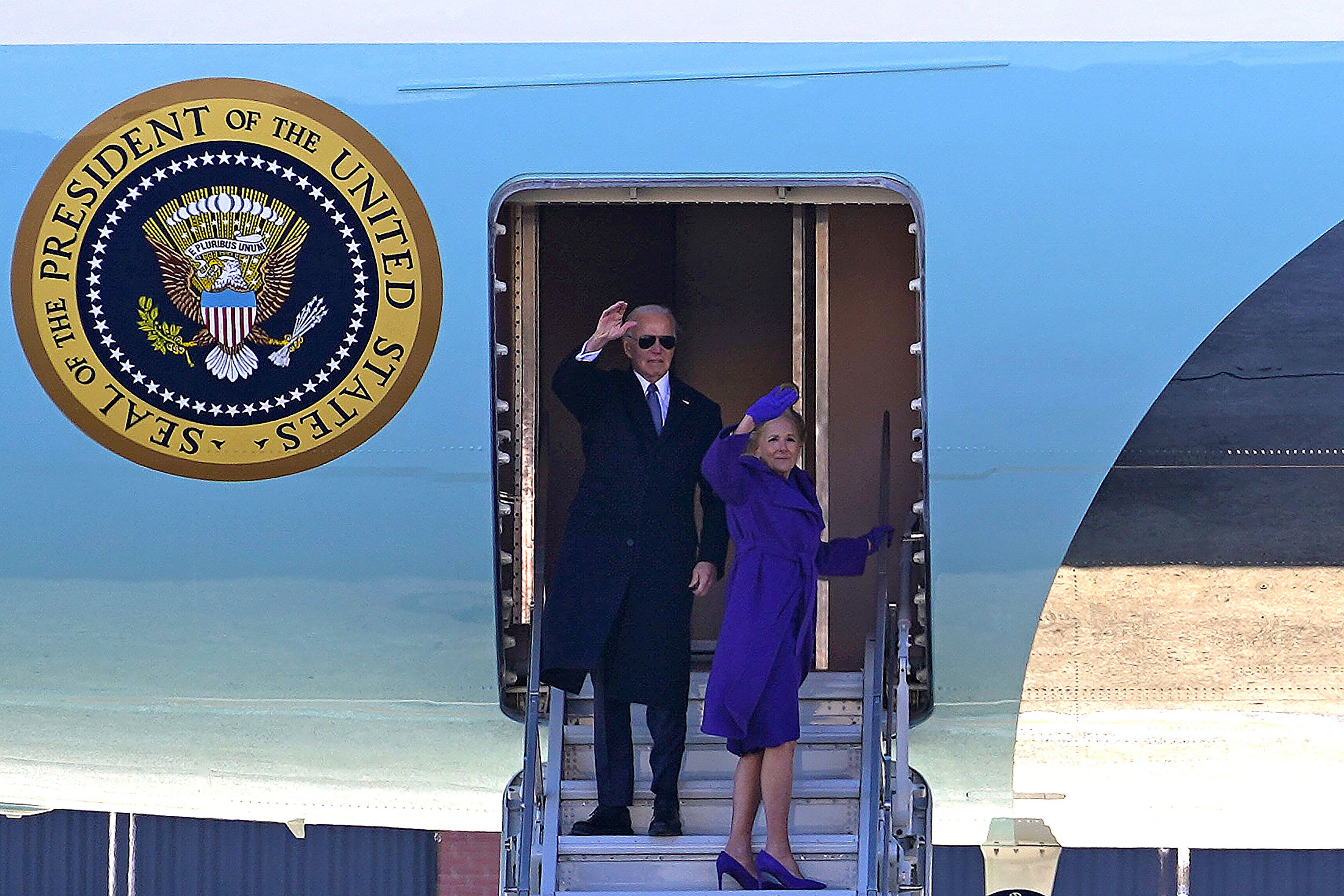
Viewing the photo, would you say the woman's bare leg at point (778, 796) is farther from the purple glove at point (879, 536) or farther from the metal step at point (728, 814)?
the purple glove at point (879, 536)

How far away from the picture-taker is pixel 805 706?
5.23 meters

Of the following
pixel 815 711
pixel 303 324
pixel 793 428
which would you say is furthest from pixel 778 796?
pixel 303 324

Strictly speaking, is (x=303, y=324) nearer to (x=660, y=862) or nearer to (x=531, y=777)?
(x=531, y=777)

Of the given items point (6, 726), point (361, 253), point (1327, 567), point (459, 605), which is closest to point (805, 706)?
point (459, 605)

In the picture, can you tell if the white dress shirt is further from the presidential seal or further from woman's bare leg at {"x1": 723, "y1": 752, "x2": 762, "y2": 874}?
woman's bare leg at {"x1": 723, "y1": 752, "x2": 762, "y2": 874}

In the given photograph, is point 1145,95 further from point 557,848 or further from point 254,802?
point 254,802

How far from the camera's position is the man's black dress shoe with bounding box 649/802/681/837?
15.4 ft

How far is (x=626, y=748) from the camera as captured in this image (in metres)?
4.78

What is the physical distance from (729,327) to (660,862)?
2608 mm

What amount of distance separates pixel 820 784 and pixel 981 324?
5.25ft

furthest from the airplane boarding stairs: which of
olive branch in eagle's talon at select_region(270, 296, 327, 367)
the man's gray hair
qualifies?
olive branch in eagle's talon at select_region(270, 296, 327, 367)

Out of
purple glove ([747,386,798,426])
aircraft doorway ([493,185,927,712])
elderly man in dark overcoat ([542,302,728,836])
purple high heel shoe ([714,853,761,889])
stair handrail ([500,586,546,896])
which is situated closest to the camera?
purple glove ([747,386,798,426])

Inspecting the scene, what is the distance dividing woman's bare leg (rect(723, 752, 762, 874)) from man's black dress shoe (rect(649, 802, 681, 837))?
0.69 ft

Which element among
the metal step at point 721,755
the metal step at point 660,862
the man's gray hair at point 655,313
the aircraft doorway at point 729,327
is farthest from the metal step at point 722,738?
the man's gray hair at point 655,313
